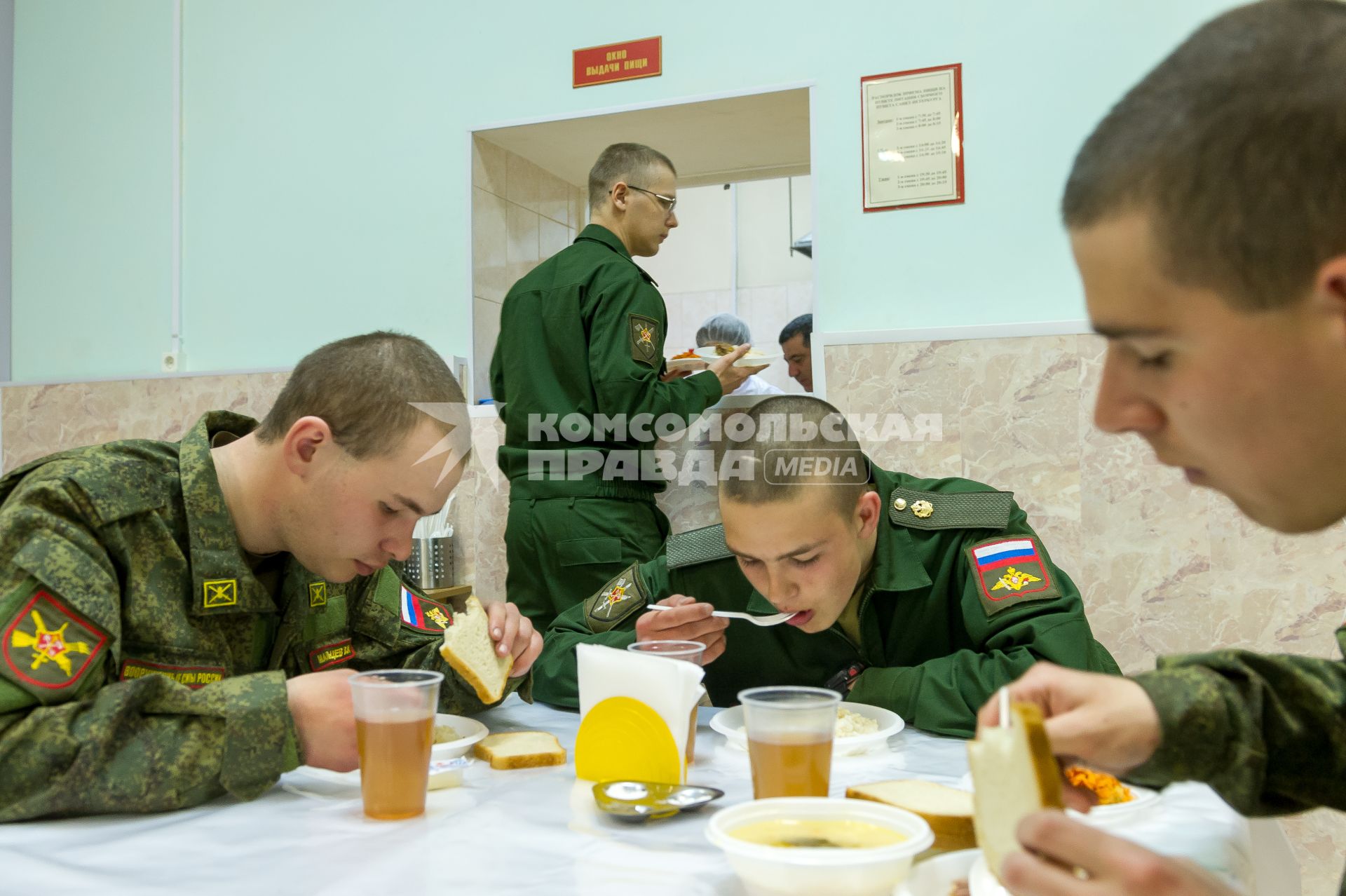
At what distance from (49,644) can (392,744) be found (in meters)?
0.44

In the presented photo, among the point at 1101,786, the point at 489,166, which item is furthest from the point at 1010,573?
the point at 489,166

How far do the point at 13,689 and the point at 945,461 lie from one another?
97.3 inches

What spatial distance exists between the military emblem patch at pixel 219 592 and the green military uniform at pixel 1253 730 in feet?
4.02

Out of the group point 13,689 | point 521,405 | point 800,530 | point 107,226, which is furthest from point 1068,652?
point 107,226

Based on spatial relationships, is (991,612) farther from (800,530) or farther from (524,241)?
(524,241)

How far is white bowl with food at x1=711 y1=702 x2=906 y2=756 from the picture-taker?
4.73 ft

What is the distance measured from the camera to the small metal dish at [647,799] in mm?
1142

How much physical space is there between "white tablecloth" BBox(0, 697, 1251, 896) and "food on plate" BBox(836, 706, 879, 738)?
153 millimetres

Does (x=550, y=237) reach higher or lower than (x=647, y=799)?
higher

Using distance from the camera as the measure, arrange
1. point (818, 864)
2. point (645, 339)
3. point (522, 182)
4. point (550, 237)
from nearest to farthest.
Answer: point (818, 864)
point (645, 339)
point (522, 182)
point (550, 237)

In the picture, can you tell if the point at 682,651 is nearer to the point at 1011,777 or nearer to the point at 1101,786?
the point at 1101,786

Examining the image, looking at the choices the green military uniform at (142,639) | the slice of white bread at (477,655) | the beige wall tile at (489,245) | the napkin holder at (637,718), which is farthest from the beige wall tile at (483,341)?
the napkin holder at (637,718)

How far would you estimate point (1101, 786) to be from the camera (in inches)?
45.4

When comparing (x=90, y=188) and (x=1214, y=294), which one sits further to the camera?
(x=90, y=188)
